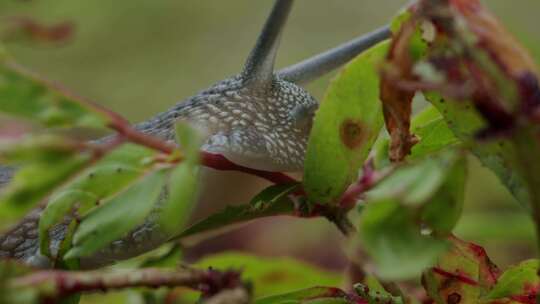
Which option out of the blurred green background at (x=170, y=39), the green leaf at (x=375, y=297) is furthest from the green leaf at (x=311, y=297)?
the blurred green background at (x=170, y=39)

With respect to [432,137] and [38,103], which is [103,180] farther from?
[432,137]

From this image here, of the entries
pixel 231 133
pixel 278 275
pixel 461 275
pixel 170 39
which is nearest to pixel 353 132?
pixel 461 275

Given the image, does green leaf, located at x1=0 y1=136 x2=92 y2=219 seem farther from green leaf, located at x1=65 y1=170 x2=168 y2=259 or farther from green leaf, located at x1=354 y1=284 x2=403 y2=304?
green leaf, located at x1=354 y1=284 x2=403 y2=304

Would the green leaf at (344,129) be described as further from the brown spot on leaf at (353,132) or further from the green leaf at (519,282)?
the green leaf at (519,282)

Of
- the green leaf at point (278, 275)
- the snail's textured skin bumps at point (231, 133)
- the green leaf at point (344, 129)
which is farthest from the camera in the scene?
the green leaf at point (278, 275)

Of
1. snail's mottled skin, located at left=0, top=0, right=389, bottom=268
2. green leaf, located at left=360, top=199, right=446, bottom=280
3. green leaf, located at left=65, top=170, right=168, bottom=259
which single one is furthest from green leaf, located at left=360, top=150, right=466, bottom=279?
snail's mottled skin, located at left=0, top=0, right=389, bottom=268
